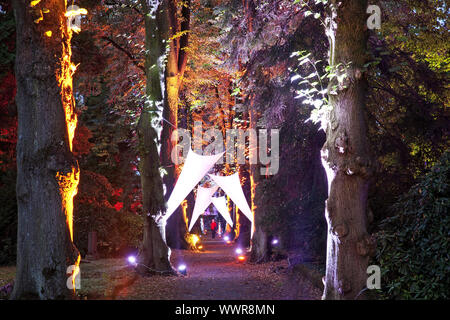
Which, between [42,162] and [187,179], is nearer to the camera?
[42,162]

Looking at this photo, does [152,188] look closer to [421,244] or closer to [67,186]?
[67,186]

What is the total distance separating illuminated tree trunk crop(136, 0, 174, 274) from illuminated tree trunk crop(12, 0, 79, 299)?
5356 mm

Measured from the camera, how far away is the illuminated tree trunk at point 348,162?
616 cm

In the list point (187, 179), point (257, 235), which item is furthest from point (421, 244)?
point (257, 235)

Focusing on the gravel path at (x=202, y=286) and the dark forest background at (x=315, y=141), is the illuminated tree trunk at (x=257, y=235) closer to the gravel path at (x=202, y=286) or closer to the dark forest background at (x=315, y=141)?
the dark forest background at (x=315, y=141)

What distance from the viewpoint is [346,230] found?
614 cm

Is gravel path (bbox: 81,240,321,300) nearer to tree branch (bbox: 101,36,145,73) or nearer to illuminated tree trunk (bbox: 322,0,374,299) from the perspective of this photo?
illuminated tree trunk (bbox: 322,0,374,299)

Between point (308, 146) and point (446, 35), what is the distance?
4.31 m

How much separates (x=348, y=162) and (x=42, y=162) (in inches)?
157

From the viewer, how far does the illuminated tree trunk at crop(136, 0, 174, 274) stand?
12.0 meters

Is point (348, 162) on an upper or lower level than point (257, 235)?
upper

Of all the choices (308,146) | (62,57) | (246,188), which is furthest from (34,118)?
(246,188)

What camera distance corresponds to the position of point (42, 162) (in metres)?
6.36
